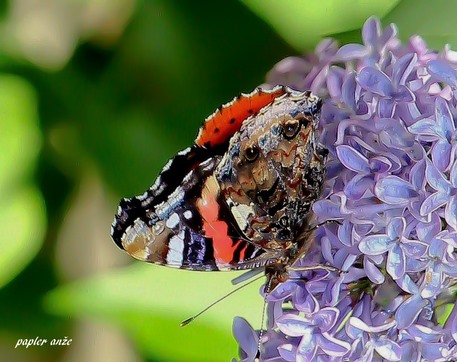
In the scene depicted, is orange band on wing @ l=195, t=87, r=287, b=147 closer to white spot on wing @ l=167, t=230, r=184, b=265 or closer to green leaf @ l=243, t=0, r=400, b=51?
white spot on wing @ l=167, t=230, r=184, b=265

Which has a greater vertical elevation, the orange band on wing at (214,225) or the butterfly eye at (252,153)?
the butterfly eye at (252,153)

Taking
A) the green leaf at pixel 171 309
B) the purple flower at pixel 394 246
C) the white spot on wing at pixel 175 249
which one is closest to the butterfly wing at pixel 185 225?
the white spot on wing at pixel 175 249

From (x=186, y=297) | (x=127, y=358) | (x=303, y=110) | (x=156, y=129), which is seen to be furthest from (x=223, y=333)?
(x=303, y=110)

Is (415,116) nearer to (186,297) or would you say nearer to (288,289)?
(288,289)

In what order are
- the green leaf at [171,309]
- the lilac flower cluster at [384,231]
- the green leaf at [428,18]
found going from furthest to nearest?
the green leaf at [171,309] < the green leaf at [428,18] < the lilac flower cluster at [384,231]

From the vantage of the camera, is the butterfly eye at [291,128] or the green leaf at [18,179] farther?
the green leaf at [18,179]

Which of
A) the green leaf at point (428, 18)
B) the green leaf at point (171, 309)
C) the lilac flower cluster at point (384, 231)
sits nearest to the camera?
the lilac flower cluster at point (384, 231)

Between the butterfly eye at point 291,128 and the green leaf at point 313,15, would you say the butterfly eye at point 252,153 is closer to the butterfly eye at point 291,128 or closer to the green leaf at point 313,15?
the butterfly eye at point 291,128
